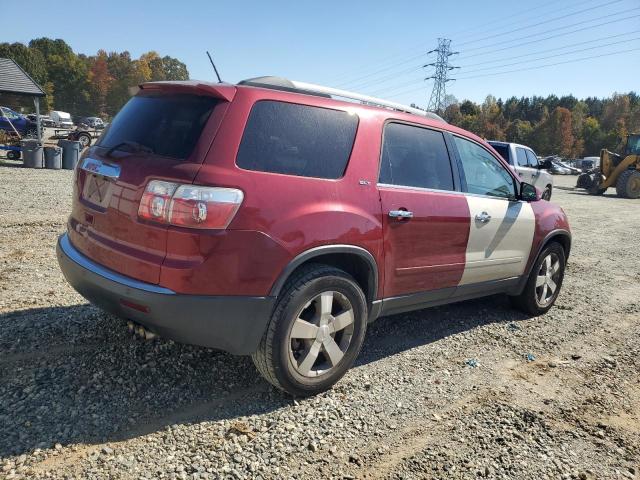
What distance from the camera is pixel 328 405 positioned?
303cm

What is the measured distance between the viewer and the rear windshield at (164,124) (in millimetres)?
2678

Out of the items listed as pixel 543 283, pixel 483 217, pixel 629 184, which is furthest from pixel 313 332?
pixel 629 184

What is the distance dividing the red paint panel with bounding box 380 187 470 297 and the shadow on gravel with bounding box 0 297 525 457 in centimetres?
68

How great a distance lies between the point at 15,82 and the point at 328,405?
21.2m

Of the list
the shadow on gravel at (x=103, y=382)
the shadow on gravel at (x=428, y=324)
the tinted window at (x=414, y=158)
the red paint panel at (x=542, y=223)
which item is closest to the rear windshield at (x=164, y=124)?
the tinted window at (x=414, y=158)

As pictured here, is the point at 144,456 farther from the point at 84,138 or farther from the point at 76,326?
the point at 84,138

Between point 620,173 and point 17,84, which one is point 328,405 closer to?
point 17,84

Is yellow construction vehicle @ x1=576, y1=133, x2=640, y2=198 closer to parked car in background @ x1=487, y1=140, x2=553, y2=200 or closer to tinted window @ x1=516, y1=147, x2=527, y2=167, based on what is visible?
parked car in background @ x1=487, y1=140, x2=553, y2=200

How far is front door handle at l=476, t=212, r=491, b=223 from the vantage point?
3997 mm

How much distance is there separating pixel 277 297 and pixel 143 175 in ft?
3.29

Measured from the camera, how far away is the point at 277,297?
2.72m

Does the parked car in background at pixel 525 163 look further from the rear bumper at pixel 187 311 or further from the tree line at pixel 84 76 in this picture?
the tree line at pixel 84 76

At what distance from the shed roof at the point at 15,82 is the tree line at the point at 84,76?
70.7m

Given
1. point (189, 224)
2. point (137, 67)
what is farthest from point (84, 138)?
point (137, 67)
